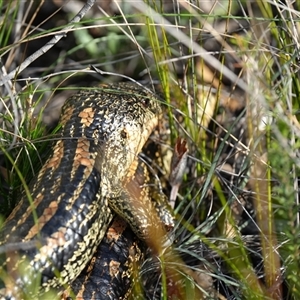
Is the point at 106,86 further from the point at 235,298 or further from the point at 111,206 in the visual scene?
the point at 235,298

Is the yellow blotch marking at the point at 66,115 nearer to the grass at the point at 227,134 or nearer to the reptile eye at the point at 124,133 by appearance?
the grass at the point at 227,134

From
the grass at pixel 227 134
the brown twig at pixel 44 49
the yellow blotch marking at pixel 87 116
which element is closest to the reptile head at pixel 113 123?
the yellow blotch marking at pixel 87 116

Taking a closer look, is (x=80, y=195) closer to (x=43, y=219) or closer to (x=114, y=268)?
(x=43, y=219)

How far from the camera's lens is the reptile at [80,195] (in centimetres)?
329

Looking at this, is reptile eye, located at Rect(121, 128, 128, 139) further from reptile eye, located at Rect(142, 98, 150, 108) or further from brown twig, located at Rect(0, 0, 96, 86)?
brown twig, located at Rect(0, 0, 96, 86)

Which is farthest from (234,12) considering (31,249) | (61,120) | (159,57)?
(31,249)

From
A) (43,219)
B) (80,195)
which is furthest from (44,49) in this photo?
(43,219)

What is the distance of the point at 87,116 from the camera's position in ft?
13.4

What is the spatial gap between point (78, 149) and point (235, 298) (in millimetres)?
1244

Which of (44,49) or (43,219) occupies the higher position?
(44,49)

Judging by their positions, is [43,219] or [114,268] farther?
[114,268]

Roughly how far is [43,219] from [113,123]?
960 millimetres

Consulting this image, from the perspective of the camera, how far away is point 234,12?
219 inches

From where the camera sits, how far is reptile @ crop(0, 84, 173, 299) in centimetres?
329
